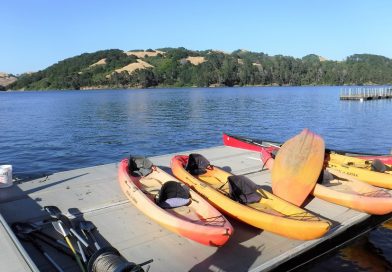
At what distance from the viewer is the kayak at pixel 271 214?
7.15m

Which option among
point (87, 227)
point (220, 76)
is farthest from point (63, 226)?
point (220, 76)

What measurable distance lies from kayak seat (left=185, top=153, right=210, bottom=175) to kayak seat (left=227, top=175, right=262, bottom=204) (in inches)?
79.8

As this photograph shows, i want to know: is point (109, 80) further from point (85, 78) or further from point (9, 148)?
point (9, 148)

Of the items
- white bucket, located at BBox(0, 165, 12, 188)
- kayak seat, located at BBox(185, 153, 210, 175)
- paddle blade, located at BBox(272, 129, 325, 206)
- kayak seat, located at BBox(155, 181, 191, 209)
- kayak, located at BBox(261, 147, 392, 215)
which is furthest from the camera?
kayak seat, located at BBox(185, 153, 210, 175)

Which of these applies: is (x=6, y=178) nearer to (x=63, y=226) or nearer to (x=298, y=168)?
Answer: (x=63, y=226)

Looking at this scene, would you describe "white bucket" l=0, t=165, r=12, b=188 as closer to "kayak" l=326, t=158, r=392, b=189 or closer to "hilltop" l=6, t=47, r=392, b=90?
"kayak" l=326, t=158, r=392, b=189

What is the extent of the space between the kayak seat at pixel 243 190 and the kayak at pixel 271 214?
0.31 feet

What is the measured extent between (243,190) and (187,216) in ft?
5.87

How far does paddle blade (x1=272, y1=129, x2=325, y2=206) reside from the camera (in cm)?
923

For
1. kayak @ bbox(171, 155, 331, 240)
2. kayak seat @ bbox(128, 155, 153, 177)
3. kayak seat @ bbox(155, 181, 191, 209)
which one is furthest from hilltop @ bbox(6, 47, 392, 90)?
kayak seat @ bbox(155, 181, 191, 209)

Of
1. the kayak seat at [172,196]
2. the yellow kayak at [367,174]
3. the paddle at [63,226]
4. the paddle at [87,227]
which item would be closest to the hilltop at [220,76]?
the yellow kayak at [367,174]

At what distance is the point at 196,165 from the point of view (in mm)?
11016

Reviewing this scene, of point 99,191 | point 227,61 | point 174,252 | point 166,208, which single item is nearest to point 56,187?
point 99,191

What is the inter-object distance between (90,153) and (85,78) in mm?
160965
